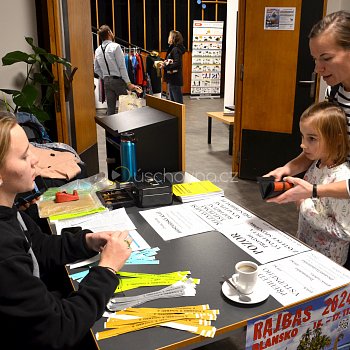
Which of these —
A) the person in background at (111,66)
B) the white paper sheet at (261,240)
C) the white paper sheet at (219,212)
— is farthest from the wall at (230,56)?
the white paper sheet at (261,240)

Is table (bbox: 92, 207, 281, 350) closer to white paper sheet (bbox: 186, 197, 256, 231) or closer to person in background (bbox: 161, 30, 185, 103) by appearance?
white paper sheet (bbox: 186, 197, 256, 231)

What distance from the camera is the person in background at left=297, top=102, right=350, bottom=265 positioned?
1499mm

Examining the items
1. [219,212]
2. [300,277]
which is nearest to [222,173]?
[219,212]

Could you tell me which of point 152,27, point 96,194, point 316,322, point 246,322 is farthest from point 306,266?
point 152,27

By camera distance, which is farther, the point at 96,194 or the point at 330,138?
the point at 96,194

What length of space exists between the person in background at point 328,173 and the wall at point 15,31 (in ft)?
7.32

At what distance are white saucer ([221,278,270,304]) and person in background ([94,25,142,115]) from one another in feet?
17.4

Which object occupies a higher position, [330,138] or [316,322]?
[330,138]

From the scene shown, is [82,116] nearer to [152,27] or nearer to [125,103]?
[125,103]

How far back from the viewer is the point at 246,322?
3.31 feet

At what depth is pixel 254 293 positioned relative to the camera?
1094 mm

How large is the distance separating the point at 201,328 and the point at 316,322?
0.40m

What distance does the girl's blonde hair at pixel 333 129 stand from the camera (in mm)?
1528

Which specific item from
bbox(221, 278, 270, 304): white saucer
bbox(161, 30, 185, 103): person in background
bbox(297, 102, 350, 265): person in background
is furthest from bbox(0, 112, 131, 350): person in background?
bbox(161, 30, 185, 103): person in background
